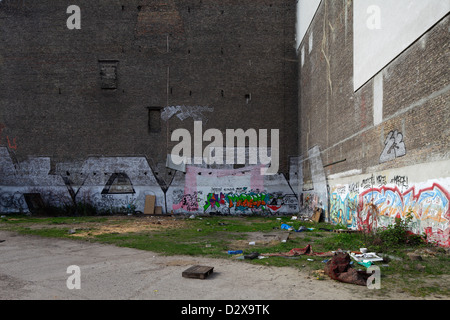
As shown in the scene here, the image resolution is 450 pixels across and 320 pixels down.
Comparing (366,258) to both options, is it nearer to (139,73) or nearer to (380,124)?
(380,124)

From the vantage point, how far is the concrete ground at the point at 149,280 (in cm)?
469

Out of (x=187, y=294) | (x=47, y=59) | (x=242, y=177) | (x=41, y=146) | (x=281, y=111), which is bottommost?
(x=187, y=294)

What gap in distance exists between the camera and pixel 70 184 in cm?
2012

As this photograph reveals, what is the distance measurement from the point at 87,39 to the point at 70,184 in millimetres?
8518

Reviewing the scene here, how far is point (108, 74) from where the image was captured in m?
20.4

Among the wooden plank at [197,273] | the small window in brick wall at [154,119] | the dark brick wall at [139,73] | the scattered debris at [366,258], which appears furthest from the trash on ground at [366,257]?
the small window in brick wall at [154,119]

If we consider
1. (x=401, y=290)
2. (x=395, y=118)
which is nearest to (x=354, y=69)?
(x=395, y=118)

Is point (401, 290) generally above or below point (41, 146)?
below

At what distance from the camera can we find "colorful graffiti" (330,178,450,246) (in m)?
7.09

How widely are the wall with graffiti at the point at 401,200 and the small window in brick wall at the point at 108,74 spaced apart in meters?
14.0

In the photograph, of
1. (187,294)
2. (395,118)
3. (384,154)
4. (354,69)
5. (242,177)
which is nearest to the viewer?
(187,294)

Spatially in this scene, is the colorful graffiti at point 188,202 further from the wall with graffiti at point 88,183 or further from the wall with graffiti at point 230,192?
the wall with graffiti at point 88,183

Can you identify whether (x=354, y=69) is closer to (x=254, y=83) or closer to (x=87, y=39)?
(x=254, y=83)

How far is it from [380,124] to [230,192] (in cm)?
1107
